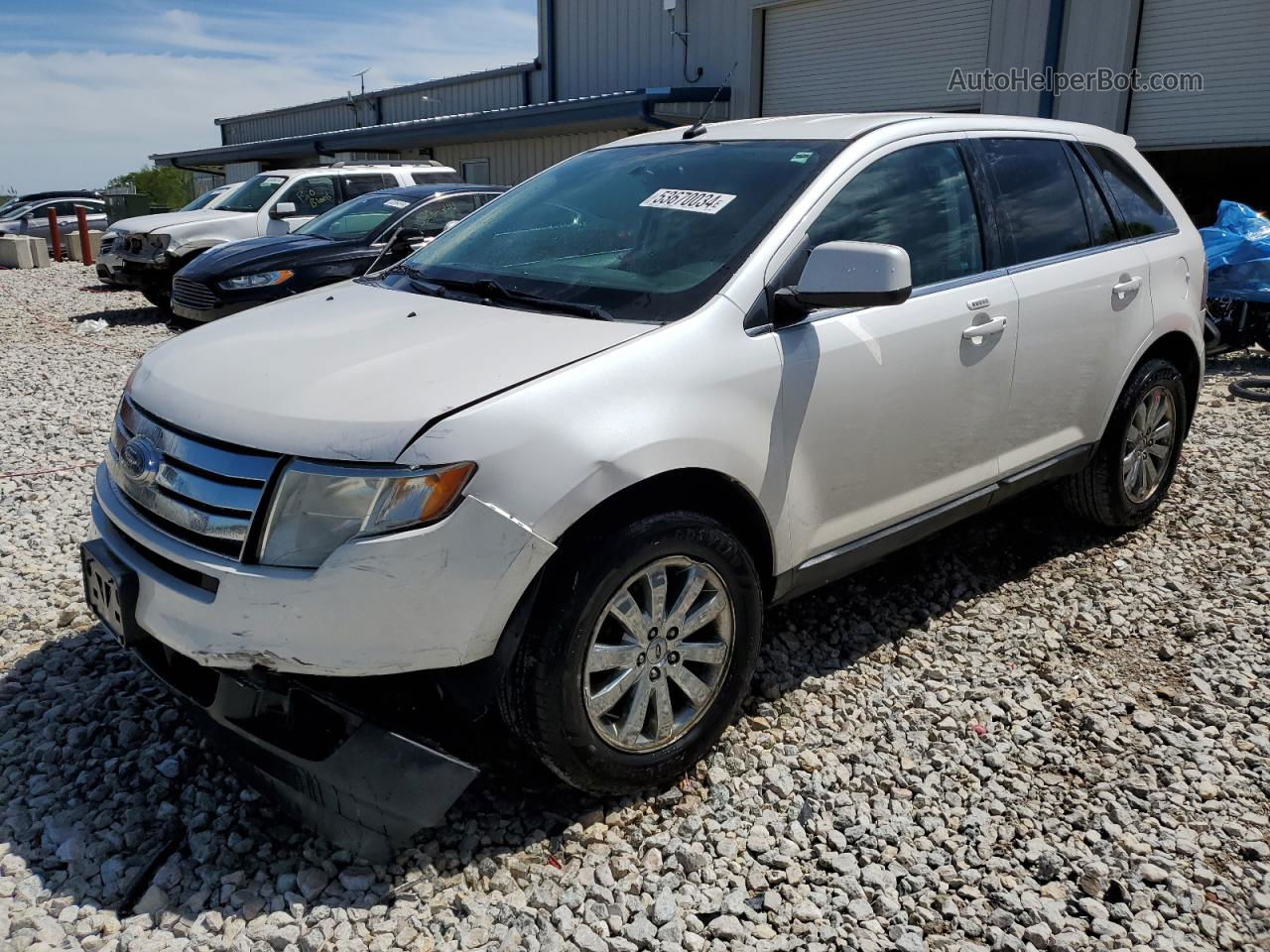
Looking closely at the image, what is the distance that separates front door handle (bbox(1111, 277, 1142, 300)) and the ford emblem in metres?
3.61

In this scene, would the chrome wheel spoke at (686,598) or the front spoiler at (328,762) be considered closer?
the front spoiler at (328,762)

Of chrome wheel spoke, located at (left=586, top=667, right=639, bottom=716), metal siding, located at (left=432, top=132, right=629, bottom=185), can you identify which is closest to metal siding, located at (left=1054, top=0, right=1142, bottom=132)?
metal siding, located at (left=432, top=132, right=629, bottom=185)

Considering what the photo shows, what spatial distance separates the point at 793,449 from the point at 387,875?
1.57 m

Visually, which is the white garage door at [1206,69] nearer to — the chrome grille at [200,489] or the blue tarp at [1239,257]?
the blue tarp at [1239,257]

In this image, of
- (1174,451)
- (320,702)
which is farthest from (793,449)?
(1174,451)

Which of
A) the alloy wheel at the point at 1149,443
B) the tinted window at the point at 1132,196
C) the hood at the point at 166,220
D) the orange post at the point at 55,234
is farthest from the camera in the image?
the orange post at the point at 55,234

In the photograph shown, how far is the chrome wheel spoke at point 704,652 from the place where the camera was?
110 inches

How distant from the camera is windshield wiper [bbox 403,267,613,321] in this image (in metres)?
2.90

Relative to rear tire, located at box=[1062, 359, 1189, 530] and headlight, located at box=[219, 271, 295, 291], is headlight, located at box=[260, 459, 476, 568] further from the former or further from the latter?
headlight, located at box=[219, 271, 295, 291]

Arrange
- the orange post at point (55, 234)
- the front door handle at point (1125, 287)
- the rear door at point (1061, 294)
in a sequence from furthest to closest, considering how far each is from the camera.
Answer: the orange post at point (55, 234) → the front door handle at point (1125, 287) → the rear door at point (1061, 294)

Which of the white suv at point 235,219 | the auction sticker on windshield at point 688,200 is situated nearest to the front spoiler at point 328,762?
the auction sticker on windshield at point 688,200

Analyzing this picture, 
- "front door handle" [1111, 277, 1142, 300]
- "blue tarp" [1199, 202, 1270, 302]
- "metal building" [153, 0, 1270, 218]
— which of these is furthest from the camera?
"metal building" [153, 0, 1270, 218]

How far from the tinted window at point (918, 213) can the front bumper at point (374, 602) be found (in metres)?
1.46

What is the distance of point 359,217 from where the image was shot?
10.5 m
